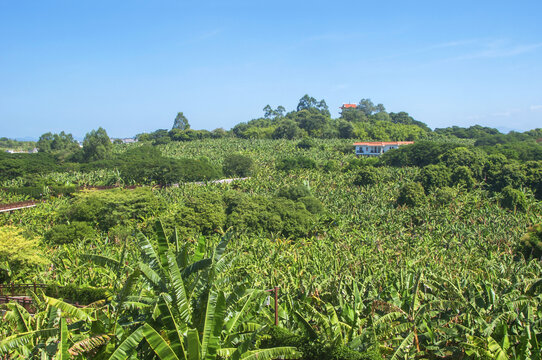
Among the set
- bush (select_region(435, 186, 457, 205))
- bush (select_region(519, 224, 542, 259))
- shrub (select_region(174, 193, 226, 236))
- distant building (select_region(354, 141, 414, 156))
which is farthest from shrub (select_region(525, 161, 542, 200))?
shrub (select_region(174, 193, 226, 236))

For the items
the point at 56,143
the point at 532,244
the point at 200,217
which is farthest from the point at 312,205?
A: the point at 56,143

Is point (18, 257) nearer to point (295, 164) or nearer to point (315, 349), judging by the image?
point (315, 349)

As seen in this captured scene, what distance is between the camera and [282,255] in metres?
23.7

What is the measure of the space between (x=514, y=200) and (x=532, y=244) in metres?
17.9

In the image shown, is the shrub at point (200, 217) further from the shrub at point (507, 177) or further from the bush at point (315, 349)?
the shrub at point (507, 177)

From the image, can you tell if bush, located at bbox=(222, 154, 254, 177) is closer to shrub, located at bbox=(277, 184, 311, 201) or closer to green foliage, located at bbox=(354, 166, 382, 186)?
green foliage, located at bbox=(354, 166, 382, 186)

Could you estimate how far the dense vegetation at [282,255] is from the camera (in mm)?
9227

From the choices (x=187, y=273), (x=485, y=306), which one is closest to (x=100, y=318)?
(x=187, y=273)

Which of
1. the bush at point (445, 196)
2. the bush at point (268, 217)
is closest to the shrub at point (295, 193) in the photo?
the bush at point (268, 217)

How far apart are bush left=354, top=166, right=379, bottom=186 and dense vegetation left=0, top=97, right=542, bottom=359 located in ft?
0.61

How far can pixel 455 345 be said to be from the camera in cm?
1237

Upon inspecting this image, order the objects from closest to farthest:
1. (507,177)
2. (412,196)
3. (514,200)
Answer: (514,200), (412,196), (507,177)

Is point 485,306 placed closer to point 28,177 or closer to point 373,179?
point 373,179

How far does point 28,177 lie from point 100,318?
55326 mm
